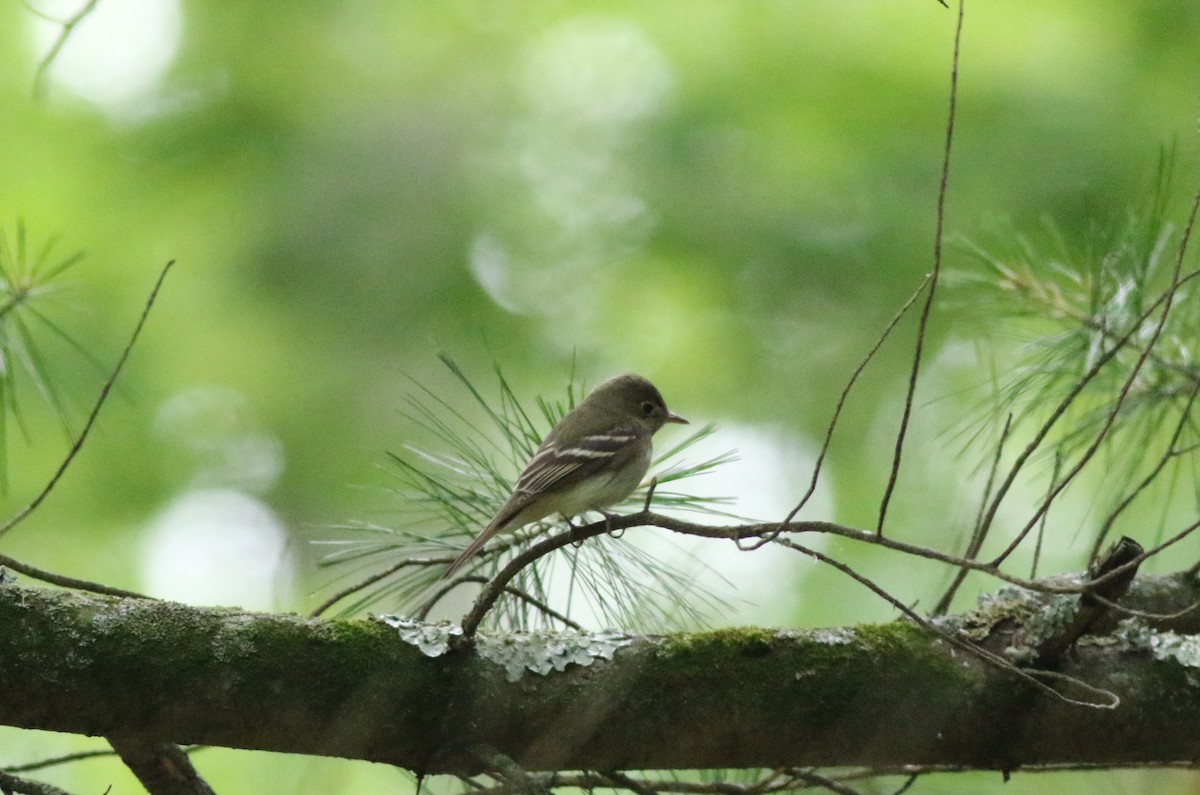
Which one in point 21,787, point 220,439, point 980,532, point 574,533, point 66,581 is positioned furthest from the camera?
point 220,439

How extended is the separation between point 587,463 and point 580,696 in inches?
53.3

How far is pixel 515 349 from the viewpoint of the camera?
754 centimetres

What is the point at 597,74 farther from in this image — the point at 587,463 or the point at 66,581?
the point at 66,581

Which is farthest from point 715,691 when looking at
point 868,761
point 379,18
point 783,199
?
point 379,18

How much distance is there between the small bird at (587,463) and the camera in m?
3.29

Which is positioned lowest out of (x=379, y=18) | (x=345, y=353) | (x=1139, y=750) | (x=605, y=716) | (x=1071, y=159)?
(x=605, y=716)

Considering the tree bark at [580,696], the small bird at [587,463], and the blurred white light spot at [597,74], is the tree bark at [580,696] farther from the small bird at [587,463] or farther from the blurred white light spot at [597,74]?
the blurred white light spot at [597,74]

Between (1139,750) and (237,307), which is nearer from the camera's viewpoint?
(1139,750)

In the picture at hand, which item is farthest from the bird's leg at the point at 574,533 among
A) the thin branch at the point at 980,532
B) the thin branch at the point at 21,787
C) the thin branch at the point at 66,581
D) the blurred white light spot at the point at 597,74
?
the blurred white light spot at the point at 597,74

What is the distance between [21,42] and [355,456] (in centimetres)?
351

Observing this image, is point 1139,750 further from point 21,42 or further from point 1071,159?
point 21,42

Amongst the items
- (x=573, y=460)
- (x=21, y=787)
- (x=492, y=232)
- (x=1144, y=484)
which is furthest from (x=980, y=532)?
(x=492, y=232)

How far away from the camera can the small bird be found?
3.29 m

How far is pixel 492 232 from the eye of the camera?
798cm
